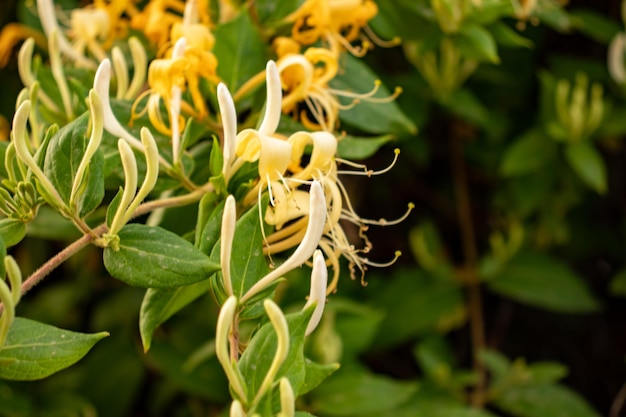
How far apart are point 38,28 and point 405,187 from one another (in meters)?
0.65

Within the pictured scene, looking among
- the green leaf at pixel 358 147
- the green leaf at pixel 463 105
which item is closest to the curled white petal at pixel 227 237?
the green leaf at pixel 358 147

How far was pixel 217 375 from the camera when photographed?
3.42 ft

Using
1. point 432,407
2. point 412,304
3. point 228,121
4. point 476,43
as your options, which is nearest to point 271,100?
point 228,121

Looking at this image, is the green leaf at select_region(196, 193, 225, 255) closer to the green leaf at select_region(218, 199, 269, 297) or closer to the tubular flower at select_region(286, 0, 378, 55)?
the green leaf at select_region(218, 199, 269, 297)

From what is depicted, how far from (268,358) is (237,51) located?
0.33 metres

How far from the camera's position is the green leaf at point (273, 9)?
2.30ft

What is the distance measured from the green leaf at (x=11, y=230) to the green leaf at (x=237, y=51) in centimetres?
25

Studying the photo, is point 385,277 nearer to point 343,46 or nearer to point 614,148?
point 614,148

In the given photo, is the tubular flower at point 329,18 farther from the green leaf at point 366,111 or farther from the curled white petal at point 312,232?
the curled white petal at point 312,232

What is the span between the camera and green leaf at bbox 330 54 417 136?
0.73 meters

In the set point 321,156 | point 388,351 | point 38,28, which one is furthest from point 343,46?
point 388,351

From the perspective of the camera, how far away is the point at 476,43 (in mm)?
806

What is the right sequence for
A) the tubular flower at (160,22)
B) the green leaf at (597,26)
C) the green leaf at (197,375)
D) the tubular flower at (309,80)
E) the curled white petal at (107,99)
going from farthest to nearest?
1. the green leaf at (597,26)
2. the green leaf at (197,375)
3. the tubular flower at (160,22)
4. the tubular flower at (309,80)
5. the curled white petal at (107,99)

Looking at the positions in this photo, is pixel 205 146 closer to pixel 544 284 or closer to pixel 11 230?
pixel 11 230
